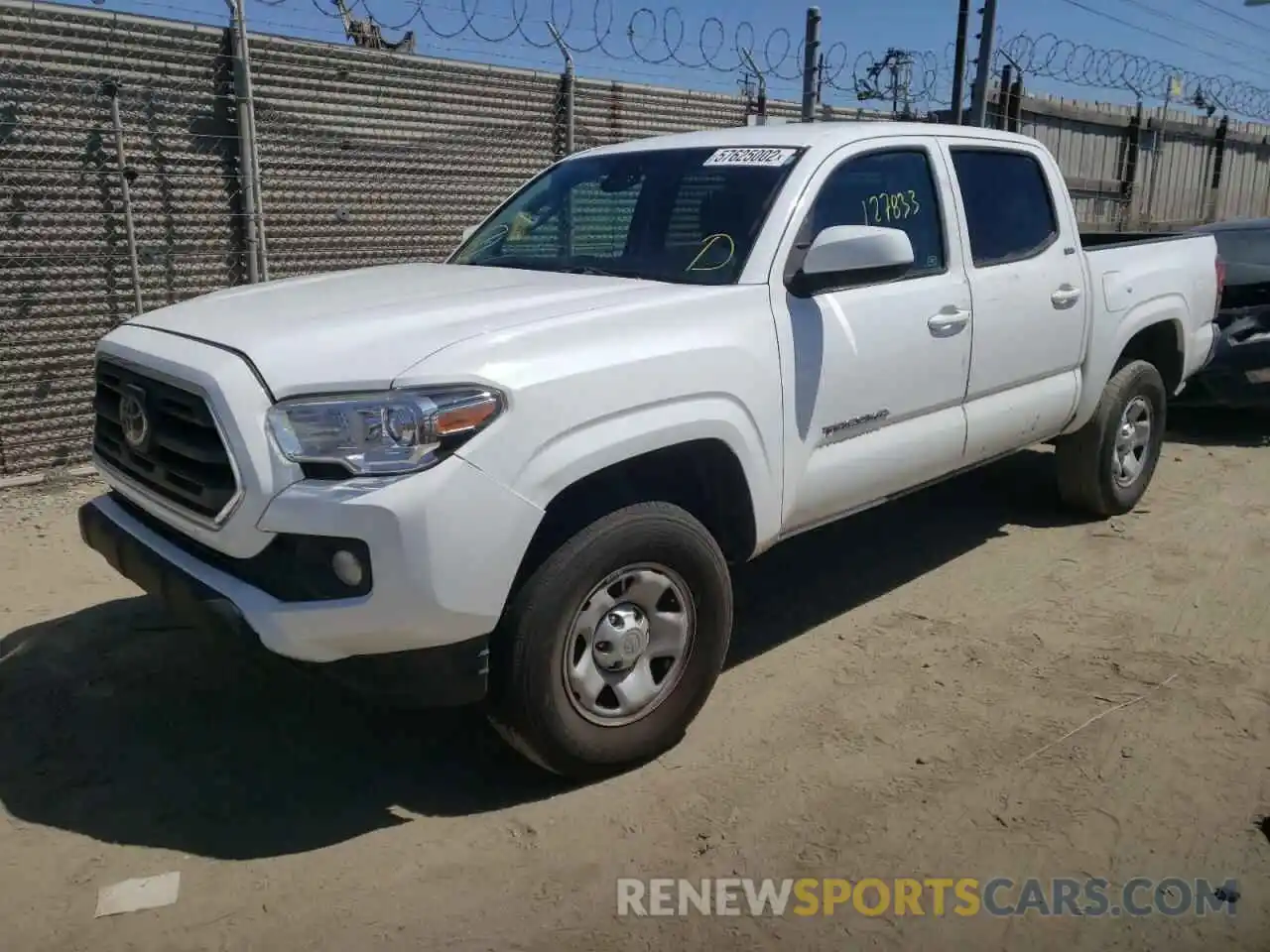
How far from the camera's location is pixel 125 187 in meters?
6.04

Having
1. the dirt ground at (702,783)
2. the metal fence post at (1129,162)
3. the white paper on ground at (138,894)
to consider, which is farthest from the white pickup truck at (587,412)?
the metal fence post at (1129,162)

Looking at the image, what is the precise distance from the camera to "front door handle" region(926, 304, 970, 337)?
4039mm

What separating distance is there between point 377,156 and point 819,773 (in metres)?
5.63

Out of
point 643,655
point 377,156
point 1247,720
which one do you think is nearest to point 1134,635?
point 1247,720

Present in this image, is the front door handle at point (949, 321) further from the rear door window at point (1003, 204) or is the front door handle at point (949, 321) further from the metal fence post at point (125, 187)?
the metal fence post at point (125, 187)

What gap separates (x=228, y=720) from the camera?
11.7ft

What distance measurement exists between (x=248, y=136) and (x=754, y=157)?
4035 mm

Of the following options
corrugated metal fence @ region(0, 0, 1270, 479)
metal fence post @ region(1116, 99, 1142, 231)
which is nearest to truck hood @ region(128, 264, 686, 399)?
corrugated metal fence @ region(0, 0, 1270, 479)

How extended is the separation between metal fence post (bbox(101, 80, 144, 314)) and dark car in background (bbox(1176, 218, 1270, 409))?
22.5 ft

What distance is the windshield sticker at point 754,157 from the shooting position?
12.4ft

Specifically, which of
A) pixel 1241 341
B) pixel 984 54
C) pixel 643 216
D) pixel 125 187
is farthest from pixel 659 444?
pixel 984 54

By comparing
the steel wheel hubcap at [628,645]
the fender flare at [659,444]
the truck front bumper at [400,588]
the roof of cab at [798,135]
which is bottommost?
the steel wheel hubcap at [628,645]

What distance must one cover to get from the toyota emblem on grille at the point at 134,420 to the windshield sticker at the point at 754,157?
85.6 inches

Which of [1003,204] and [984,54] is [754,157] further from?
[984,54]
